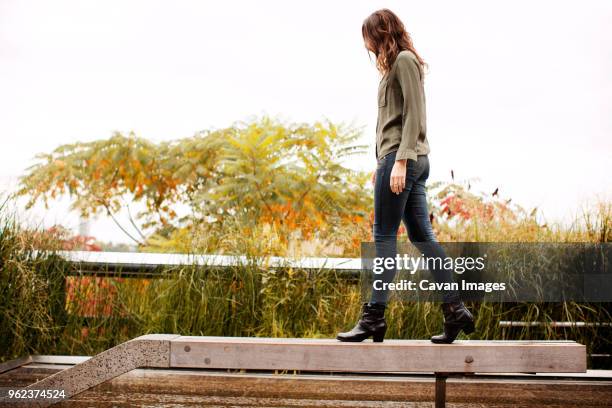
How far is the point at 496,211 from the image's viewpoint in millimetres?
5441

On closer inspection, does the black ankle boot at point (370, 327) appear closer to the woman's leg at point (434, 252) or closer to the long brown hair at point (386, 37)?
the woman's leg at point (434, 252)

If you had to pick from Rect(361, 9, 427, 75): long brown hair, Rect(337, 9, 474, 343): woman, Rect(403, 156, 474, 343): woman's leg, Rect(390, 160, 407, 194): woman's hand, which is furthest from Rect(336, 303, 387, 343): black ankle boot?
Rect(361, 9, 427, 75): long brown hair

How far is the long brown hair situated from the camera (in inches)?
111

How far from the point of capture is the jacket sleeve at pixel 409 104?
2695 millimetres

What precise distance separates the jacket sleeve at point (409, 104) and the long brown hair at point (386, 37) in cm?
7

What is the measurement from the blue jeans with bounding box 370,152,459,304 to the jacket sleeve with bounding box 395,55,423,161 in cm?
9

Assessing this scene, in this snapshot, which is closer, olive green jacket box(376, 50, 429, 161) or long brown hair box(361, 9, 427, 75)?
olive green jacket box(376, 50, 429, 161)

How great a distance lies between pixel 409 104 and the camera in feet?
8.94

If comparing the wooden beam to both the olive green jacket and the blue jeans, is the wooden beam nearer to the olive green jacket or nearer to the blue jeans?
the blue jeans

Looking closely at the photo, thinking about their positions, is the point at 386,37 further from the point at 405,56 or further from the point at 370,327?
the point at 370,327

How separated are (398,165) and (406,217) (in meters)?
0.29

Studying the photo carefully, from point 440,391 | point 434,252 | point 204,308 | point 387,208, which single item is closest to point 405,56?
point 387,208

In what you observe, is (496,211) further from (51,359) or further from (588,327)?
(51,359)

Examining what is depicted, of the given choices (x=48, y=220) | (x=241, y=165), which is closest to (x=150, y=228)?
(x=241, y=165)
